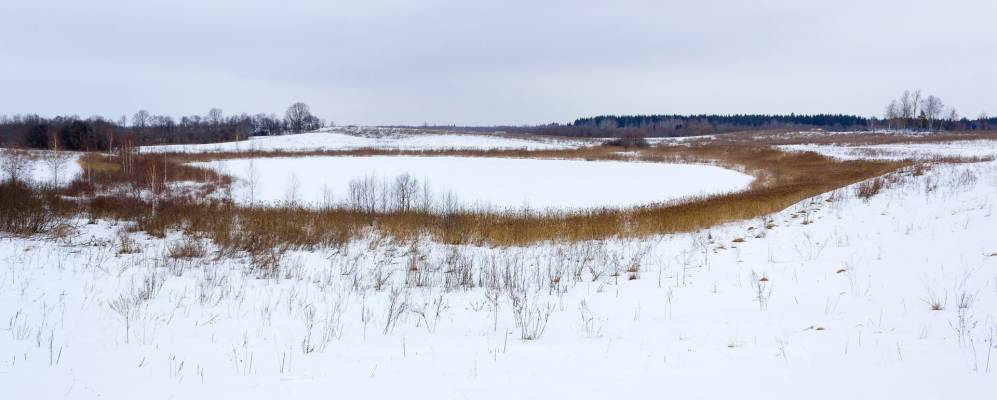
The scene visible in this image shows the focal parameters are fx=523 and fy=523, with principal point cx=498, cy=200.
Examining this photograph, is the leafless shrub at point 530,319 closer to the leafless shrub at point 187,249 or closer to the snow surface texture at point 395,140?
the leafless shrub at point 187,249

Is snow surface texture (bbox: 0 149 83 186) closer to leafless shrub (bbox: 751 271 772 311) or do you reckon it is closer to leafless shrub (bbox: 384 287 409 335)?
leafless shrub (bbox: 384 287 409 335)

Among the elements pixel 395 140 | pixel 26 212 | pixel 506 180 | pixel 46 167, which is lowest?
pixel 26 212

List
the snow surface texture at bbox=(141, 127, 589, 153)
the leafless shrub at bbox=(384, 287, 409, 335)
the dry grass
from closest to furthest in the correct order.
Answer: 1. the leafless shrub at bbox=(384, 287, 409, 335)
2. the dry grass
3. the snow surface texture at bbox=(141, 127, 589, 153)

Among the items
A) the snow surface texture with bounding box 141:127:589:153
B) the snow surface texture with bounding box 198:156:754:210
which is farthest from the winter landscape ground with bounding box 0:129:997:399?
the snow surface texture with bounding box 141:127:589:153

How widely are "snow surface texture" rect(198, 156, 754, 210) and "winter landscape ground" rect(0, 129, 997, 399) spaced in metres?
10.6

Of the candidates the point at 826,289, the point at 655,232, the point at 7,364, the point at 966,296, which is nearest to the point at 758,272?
the point at 826,289

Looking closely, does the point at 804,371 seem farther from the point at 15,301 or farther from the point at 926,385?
the point at 15,301

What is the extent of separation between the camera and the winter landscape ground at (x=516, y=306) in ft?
12.6

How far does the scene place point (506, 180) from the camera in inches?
1288

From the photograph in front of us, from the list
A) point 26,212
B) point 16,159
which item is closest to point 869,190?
point 26,212

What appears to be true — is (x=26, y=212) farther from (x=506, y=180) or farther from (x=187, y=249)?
(x=506, y=180)

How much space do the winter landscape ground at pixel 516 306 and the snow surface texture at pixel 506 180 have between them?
10629 millimetres

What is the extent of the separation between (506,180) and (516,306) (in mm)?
26801

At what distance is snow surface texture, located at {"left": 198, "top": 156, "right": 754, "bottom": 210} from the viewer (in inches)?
988
